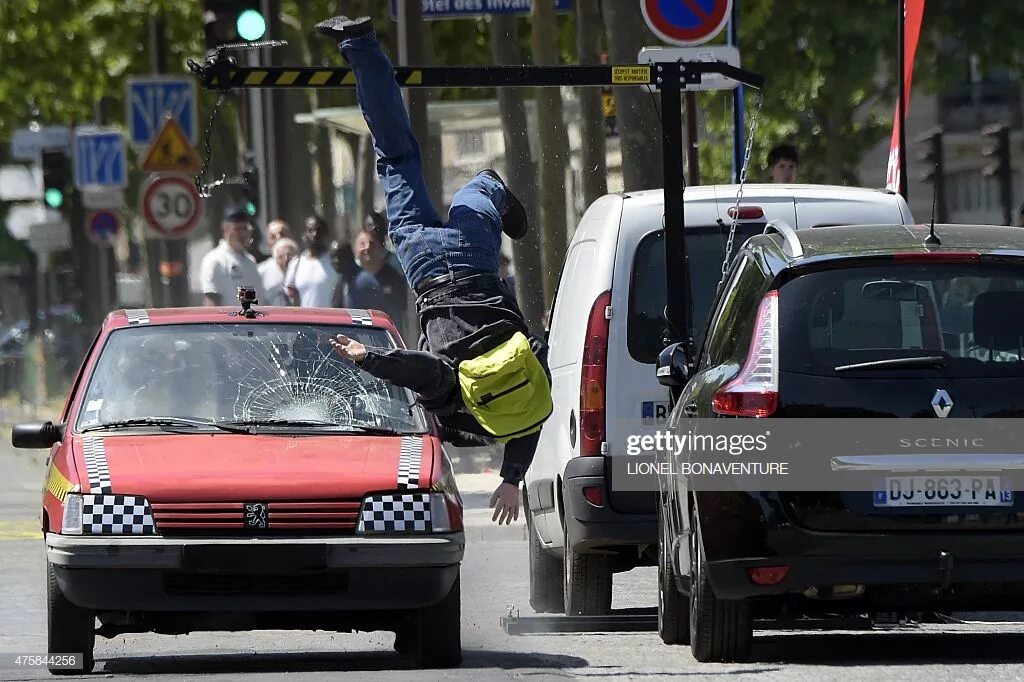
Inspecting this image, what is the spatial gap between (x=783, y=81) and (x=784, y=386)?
23275 mm

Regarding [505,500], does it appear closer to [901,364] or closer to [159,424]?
[159,424]

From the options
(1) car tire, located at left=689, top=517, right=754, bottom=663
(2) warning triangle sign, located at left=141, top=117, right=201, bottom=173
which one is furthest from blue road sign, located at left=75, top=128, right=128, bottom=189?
(1) car tire, located at left=689, top=517, right=754, bottom=663

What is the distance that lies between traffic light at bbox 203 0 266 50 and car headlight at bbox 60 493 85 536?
8.96m

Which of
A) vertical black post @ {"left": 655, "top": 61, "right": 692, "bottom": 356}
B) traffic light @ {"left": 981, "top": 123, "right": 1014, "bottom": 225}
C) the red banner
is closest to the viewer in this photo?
vertical black post @ {"left": 655, "top": 61, "right": 692, "bottom": 356}

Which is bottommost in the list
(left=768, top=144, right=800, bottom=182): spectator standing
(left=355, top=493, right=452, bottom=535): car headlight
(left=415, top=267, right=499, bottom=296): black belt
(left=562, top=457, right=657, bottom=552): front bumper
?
(left=562, top=457, right=657, bottom=552): front bumper

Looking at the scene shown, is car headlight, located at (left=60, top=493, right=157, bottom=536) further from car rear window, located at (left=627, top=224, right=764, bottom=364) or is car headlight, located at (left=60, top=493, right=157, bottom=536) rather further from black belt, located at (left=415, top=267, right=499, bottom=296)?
car rear window, located at (left=627, top=224, right=764, bottom=364)

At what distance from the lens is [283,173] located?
2630 cm

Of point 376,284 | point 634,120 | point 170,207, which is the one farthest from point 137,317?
point 170,207

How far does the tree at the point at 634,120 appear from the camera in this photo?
18.6 metres

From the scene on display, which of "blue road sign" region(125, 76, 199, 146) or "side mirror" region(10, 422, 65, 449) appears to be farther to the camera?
"blue road sign" region(125, 76, 199, 146)

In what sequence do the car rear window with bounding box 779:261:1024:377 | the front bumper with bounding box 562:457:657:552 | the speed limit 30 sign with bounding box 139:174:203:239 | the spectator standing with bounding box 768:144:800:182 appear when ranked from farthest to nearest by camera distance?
the speed limit 30 sign with bounding box 139:174:203:239
the spectator standing with bounding box 768:144:800:182
the front bumper with bounding box 562:457:657:552
the car rear window with bounding box 779:261:1024:377

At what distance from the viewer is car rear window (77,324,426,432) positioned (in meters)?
10.4

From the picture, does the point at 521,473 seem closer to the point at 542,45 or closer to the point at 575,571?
the point at 575,571

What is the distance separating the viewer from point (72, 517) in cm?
944
